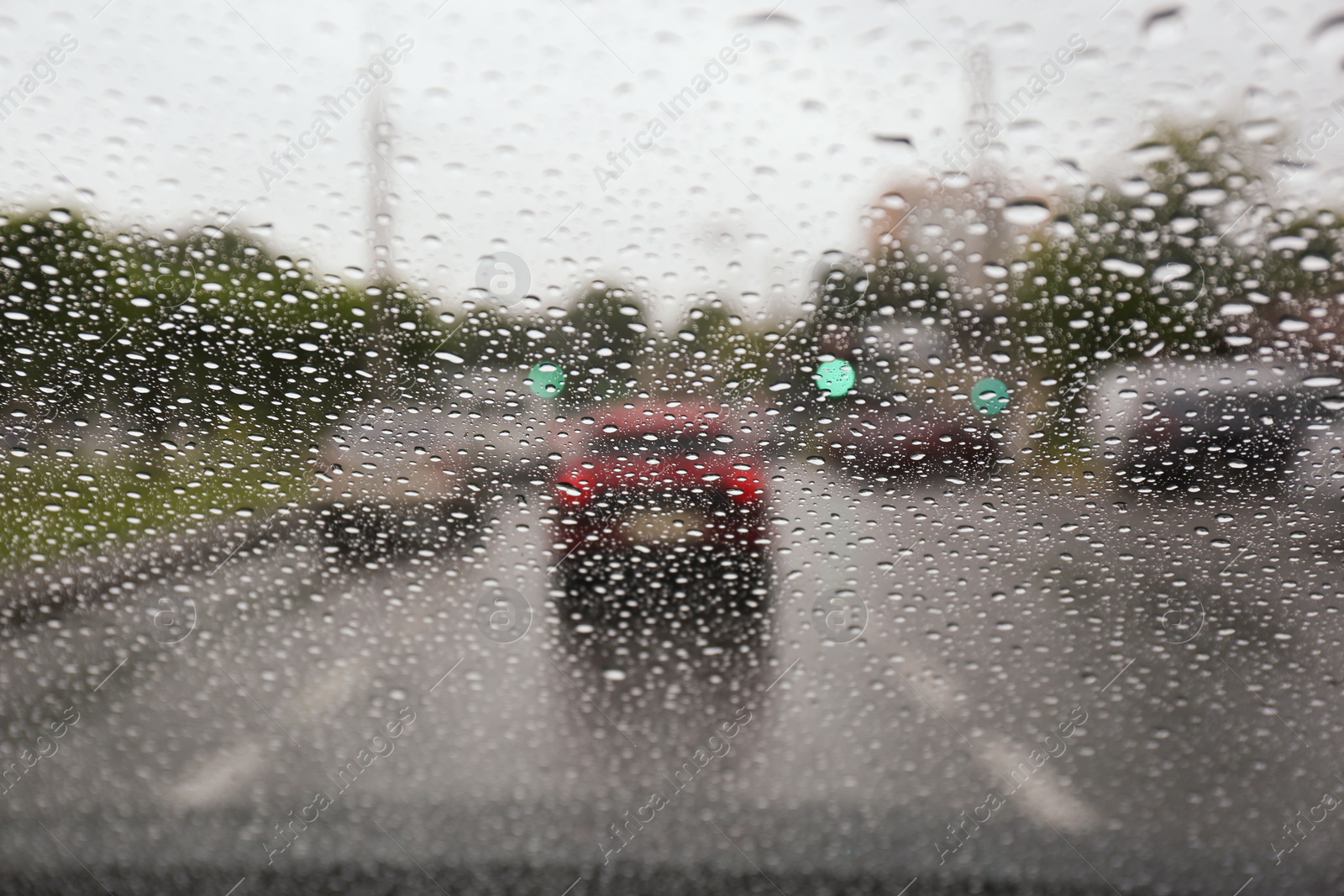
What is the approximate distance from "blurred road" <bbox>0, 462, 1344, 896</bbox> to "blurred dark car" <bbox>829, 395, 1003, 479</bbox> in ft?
0.26

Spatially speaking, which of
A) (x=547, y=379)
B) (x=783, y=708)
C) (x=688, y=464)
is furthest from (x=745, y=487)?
(x=783, y=708)

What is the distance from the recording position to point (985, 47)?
129 cm

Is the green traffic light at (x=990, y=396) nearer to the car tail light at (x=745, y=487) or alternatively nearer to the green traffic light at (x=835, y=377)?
the green traffic light at (x=835, y=377)

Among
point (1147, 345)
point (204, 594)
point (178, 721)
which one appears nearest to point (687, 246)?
point (1147, 345)

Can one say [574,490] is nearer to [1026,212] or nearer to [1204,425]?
[1026,212]

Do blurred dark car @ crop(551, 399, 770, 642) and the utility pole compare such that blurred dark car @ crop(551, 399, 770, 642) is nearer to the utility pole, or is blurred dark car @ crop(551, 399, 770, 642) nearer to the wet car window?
the wet car window

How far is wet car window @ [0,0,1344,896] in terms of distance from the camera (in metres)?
1.37

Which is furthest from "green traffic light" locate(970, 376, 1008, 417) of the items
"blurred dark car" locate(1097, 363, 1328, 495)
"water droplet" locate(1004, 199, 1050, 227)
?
"water droplet" locate(1004, 199, 1050, 227)

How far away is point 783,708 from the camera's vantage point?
2320 millimetres

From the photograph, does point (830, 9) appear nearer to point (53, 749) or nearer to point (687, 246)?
point (687, 246)

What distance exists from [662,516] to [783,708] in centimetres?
75

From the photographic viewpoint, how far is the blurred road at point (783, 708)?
207 centimetres

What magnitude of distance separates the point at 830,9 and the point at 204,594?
2206 mm

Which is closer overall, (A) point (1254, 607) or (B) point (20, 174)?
(B) point (20, 174)
